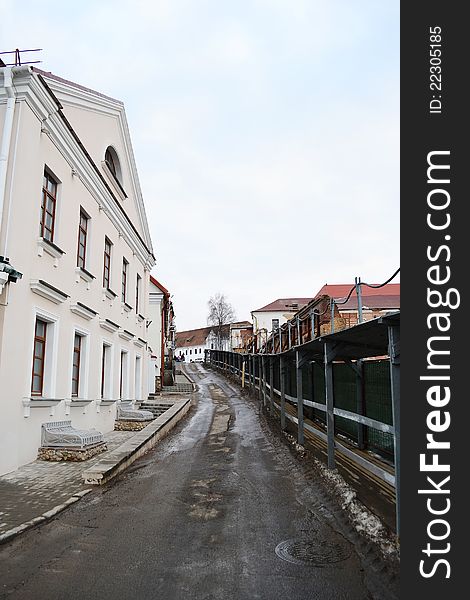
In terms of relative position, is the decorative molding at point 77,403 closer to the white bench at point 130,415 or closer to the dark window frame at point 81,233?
the white bench at point 130,415

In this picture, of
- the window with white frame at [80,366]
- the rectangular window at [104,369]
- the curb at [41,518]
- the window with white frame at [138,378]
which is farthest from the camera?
the window with white frame at [138,378]

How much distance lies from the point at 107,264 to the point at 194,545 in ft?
40.1

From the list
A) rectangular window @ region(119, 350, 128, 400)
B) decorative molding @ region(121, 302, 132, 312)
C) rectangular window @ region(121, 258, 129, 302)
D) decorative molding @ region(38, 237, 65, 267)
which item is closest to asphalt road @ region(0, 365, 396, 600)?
decorative molding @ region(38, 237, 65, 267)

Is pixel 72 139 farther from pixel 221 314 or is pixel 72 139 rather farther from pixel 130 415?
pixel 221 314

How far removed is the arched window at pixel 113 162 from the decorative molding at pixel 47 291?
6547 mm

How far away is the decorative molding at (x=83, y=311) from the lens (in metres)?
12.3

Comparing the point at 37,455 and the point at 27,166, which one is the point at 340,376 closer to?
the point at 37,455

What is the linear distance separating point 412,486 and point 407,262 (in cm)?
158

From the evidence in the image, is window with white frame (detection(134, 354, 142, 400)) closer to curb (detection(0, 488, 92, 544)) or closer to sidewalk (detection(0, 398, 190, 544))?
sidewalk (detection(0, 398, 190, 544))

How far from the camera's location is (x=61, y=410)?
37.7ft

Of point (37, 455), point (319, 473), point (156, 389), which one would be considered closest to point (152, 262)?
point (156, 389)

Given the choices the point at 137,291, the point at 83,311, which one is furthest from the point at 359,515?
the point at 137,291

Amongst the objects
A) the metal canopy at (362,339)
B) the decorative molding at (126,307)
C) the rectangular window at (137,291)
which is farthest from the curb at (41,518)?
the rectangular window at (137,291)

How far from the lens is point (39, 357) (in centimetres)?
1089
